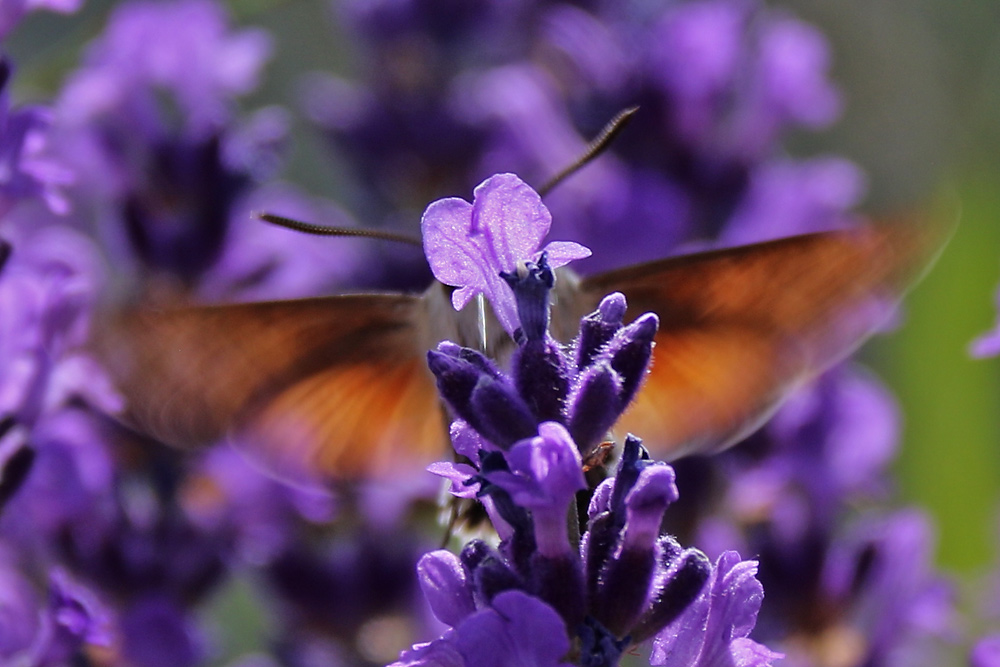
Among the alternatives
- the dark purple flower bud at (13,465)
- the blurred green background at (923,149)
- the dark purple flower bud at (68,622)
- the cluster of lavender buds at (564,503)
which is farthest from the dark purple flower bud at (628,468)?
the blurred green background at (923,149)

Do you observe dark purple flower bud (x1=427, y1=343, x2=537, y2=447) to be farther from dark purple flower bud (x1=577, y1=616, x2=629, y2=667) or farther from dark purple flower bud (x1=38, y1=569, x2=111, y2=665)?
dark purple flower bud (x1=38, y1=569, x2=111, y2=665)

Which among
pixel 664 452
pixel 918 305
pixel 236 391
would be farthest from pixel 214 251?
pixel 918 305

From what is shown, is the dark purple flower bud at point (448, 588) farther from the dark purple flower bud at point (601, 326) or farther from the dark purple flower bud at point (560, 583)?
the dark purple flower bud at point (601, 326)

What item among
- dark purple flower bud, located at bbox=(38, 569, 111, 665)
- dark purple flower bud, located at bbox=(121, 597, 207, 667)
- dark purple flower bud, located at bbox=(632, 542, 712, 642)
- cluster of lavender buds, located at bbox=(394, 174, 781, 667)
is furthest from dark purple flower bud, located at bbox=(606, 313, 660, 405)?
dark purple flower bud, located at bbox=(121, 597, 207, 667)

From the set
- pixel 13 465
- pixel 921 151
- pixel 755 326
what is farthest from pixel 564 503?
pixel 921 151

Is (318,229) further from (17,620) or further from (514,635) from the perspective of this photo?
(17,620)
